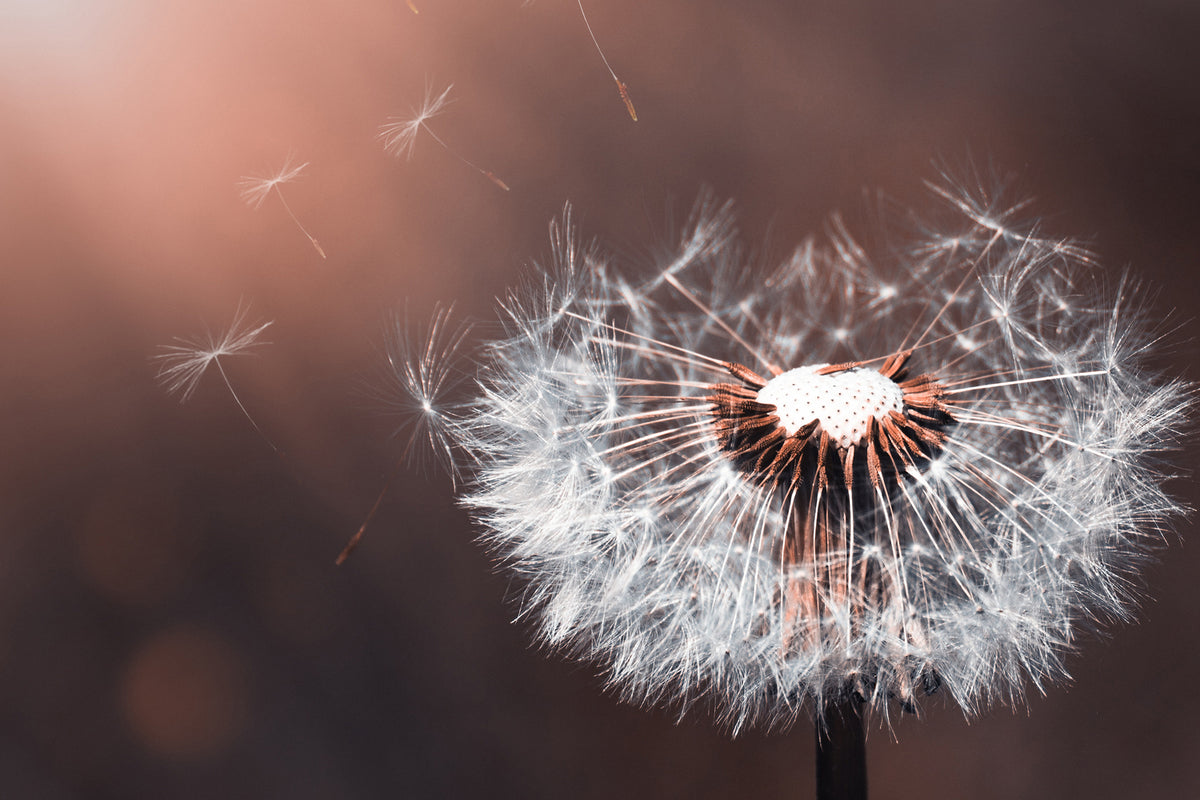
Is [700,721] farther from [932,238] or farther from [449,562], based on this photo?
[932,238]

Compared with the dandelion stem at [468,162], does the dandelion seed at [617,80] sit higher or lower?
higher

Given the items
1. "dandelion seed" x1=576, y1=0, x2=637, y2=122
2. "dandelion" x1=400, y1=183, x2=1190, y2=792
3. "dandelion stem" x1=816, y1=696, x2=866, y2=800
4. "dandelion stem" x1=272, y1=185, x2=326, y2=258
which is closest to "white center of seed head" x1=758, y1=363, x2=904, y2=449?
"dandelion" x1=400, y1=183, x2=1190, y2=792

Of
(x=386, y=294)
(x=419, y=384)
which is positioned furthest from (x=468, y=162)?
(x=419, y=384)

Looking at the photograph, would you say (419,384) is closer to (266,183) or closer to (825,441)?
(266,183)

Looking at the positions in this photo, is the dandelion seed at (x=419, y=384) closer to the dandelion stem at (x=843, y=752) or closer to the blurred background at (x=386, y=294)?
the blurred background at (x=386, y=294)

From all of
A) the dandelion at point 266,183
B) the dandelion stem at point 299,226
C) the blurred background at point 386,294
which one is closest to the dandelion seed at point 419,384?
the blurred background at point 386,294

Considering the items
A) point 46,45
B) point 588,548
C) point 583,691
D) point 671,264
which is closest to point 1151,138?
point 671,264

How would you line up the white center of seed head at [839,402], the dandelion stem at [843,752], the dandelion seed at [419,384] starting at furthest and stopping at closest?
the dandelion seed at [419,384]
the dandelion stem at [843,752]
the white center of seed head at [839,402]

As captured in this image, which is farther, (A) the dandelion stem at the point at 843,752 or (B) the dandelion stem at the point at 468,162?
A: (B) the dandelion stem at the point at 468,162
